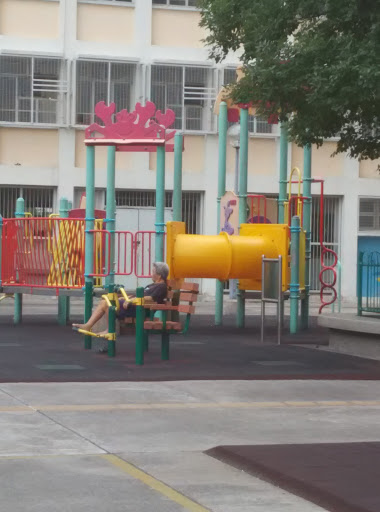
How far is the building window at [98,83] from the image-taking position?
3525 cm

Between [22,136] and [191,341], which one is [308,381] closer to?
[191,341]

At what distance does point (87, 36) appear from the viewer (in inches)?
1390

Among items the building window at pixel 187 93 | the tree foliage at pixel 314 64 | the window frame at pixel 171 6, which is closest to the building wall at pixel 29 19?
the window frame at pixel 171 6

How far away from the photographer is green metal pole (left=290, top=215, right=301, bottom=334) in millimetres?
21375

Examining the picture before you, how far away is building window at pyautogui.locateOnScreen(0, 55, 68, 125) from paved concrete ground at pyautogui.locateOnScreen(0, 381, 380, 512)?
72.0 feet

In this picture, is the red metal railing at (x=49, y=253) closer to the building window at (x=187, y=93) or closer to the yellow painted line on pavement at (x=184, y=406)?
the yellow painted line on pavement at (x=184, y=406)

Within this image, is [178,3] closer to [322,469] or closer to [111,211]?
[111,211]

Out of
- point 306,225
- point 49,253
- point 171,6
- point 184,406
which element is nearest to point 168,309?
point 184,406

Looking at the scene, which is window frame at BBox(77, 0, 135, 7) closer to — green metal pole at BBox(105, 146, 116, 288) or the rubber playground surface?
green metal pole at BBox(105, 146, 116, 288)

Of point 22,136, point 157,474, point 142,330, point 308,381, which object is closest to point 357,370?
point 308,381

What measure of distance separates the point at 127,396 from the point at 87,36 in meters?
23.9

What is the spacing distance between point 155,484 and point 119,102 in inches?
1107

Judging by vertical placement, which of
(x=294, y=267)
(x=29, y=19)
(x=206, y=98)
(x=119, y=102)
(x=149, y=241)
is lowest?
(x=294, y=267)

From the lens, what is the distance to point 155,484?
8.34m
